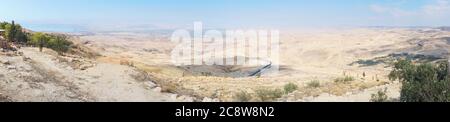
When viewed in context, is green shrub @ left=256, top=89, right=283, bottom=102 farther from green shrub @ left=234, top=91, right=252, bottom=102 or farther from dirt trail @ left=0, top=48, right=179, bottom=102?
dirt trail @ left=0, top=48, right=179, bottom=102

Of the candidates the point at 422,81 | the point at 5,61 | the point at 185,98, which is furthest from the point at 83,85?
the point at 422,81

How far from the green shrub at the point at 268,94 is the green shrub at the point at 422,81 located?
246 cm

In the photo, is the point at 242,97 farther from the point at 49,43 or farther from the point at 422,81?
the point at 49,43

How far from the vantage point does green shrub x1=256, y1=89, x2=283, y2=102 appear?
10.3 m

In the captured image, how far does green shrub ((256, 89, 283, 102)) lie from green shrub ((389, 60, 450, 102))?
2459 millimetres

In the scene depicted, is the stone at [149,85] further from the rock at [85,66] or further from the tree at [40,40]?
the tree at [40,40]

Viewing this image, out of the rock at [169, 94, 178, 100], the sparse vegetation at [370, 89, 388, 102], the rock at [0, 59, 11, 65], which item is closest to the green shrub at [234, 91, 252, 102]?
the rock at [169, 94, 178, 100]

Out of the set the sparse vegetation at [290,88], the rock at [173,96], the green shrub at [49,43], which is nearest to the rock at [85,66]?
the green shrub at [49,43]

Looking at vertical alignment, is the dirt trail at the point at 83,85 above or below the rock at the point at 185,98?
above

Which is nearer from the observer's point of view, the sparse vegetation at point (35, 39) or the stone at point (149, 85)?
the stone at point (149, 85)

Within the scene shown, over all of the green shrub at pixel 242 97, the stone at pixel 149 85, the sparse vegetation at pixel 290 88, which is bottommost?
the green shrub at pixel 242 97

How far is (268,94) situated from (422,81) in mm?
3295

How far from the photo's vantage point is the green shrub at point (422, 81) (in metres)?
10.7
